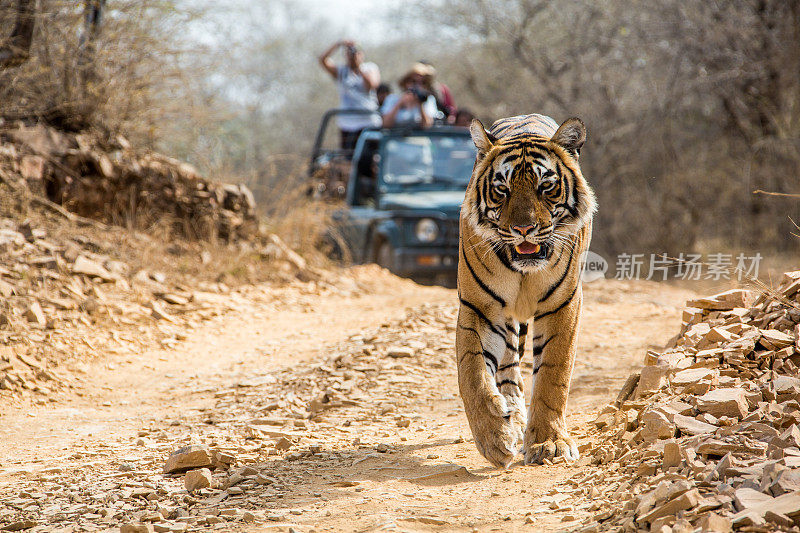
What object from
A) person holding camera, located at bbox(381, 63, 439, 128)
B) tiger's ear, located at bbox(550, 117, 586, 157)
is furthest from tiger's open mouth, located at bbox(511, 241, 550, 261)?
person holding camera, located at bbox(381, 63, 439, 128)

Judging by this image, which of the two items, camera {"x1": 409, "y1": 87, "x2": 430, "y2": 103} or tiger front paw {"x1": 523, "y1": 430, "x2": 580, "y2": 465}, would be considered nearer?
tiger front paw {"x1": 523, "y1": 430, "x2": 580, "y2": 465}

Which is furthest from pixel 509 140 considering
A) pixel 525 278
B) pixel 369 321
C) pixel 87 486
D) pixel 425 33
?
pixel 425 33

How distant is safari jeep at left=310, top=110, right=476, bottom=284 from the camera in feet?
29.3

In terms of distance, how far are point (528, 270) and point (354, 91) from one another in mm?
8990

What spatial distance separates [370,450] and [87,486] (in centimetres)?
134

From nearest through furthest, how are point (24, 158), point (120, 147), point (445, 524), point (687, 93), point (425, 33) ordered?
1. point (445, 524)
2. point (24, 158)
3. point (120, 147)
4. point (687, 93)
5. point (425, 33)

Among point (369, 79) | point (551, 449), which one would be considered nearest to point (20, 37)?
point (369, 79)

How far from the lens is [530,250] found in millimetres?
3660

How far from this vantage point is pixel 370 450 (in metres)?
3.88

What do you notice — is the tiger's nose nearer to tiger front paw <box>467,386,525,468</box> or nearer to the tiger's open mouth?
the tiger's open mouth

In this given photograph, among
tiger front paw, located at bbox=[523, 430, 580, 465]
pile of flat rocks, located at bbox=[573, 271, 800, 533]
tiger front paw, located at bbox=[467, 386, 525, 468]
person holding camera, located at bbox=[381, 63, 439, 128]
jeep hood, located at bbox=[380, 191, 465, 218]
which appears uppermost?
person holding camera, located at bbox=[381, 63, 439, 128]

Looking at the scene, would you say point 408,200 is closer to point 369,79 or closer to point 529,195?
point 369,79

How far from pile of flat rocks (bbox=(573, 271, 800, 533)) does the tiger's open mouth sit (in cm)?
87

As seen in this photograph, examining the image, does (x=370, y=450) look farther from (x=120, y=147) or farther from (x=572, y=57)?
(x=572, y=57)
